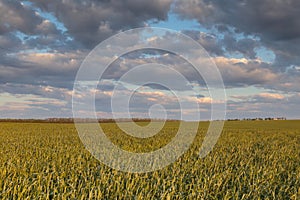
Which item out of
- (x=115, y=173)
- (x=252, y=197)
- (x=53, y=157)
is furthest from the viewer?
(x=53, y=157)

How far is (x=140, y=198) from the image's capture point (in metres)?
6.01

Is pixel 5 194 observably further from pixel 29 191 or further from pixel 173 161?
pixel 173 161

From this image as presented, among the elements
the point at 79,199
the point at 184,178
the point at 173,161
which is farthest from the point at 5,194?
the point at 173,161

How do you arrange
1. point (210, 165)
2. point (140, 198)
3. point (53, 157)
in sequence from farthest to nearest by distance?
point (53, 157) → point (210, 165) → point (140, 198)

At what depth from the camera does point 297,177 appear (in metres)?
9.41

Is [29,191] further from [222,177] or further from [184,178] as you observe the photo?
[222,177]

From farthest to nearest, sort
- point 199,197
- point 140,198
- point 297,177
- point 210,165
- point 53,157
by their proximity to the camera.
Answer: point 53,157 → point 210,165 → point 297,177 → point 199,197 → point 140,198

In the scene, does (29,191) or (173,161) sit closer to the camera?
(29,191)

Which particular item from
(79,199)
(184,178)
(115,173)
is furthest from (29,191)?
(184,178)

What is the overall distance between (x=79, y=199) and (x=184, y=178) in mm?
3139

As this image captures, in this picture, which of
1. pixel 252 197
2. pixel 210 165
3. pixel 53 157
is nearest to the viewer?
pixel 252 197

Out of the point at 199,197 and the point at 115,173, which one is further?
the point at 115,173

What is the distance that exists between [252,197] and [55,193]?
407cm

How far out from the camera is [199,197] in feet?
21.9
